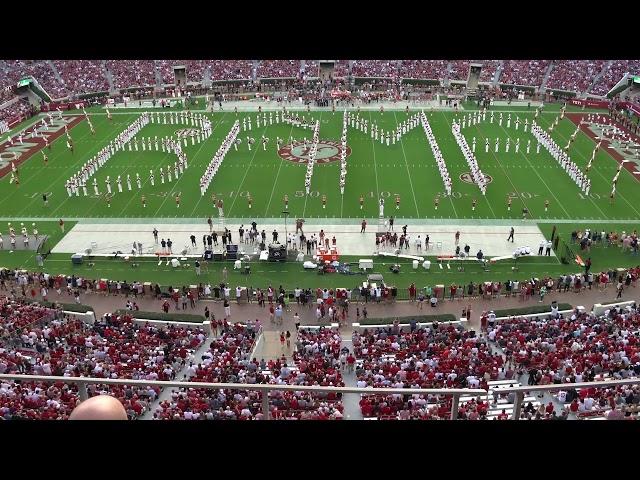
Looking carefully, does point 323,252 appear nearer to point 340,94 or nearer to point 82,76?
point 340,94

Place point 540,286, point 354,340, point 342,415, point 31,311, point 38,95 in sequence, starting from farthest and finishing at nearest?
point 38,95 < point 540,286 < point 31,311 < point 354,340 < point 342,415

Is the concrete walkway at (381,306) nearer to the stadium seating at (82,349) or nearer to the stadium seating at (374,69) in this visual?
the stadium seating at (82,349)

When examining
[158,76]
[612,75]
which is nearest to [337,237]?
[158,76]

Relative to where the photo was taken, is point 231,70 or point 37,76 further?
point 231,70

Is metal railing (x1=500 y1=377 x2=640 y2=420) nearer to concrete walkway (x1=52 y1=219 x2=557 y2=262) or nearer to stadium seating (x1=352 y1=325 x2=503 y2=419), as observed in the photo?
stadium seating (x1=352 y1=325 x2=503 y2=419)

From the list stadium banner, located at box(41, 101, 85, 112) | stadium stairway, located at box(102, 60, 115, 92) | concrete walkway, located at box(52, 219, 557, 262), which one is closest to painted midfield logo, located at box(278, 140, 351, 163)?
concrete walkway, located at box(52, 219, 557, 262)

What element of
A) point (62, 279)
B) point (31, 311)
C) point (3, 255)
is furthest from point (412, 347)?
point (3, 255)

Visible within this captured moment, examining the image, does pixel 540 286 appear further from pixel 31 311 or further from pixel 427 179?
pixel 31 311

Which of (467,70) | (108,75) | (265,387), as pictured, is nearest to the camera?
(265,387)
